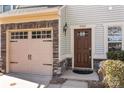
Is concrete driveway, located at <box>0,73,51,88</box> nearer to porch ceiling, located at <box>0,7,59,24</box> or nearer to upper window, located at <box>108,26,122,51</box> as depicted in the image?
porch ceiling, located at <box>0,7,59,24</box>

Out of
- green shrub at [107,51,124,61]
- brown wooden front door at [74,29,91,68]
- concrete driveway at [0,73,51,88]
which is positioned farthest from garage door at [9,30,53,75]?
green shrub at [107,51,124,61]

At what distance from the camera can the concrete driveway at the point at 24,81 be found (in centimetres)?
774

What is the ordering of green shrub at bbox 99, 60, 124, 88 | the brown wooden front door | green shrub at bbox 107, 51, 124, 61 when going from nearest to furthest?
green shrub at bbox 99, 60, 124, 88 < green shrub at bbox 107, 51, 124, 61 < the brown wooden front door

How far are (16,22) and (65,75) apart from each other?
3.67 meters

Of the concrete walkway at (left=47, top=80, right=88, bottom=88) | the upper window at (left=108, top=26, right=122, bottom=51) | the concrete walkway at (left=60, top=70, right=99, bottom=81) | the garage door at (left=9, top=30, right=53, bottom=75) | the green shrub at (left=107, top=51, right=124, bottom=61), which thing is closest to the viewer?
the concrete walkway at (left=47, top=80, right=88, bottom=88)

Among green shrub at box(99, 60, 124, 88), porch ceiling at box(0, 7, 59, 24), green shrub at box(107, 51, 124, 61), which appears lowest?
green shrub at box(99, 60, 124, 88)

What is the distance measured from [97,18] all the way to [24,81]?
508 cm

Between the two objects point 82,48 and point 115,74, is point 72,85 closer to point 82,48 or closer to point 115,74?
point 115,74

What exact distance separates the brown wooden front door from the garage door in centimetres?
193

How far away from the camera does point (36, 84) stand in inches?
315

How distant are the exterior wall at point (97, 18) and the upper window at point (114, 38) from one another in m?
0.32

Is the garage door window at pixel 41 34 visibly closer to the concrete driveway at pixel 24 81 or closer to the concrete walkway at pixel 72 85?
the concrete driveway at pixel 24 81

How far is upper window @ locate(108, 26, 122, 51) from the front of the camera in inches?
400

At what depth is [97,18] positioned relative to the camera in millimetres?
10469
